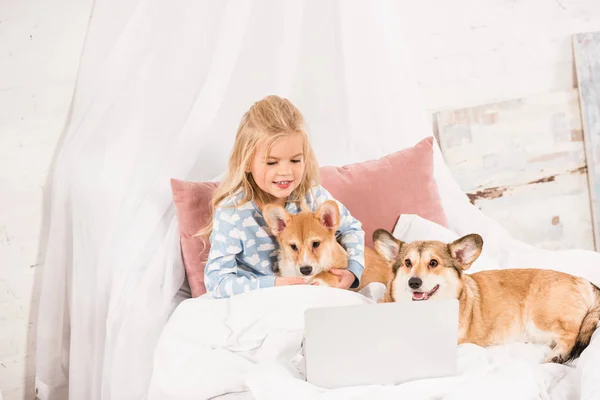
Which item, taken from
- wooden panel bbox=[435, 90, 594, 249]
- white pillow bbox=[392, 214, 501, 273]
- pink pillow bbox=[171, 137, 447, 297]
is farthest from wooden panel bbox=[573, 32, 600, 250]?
white pillow bbox=[392, 214, 501, 273]

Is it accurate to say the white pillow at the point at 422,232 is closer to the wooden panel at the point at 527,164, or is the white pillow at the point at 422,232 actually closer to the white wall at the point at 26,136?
the wooden panel at the point at 527,164

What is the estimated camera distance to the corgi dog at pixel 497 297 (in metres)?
1.37

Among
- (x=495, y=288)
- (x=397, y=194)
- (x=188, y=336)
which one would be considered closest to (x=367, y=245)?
(x=397, y=194)

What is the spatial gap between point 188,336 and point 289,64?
859 mm

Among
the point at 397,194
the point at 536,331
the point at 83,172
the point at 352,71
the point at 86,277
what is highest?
the point at 352,71

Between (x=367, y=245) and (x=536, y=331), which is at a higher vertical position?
(x=367, y=245)

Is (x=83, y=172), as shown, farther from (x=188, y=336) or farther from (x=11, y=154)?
(x=188, y=336)

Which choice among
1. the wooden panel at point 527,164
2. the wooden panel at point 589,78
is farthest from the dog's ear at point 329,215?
the wooden panel at point 589,78

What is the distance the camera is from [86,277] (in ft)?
6.05

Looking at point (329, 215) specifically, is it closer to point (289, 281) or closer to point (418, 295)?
point (289, 281)

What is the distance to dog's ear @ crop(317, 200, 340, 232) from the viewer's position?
1.53m

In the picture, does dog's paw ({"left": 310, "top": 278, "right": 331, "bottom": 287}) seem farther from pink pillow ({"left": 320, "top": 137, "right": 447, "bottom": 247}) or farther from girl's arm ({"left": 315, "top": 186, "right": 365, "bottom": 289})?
pink pillow ({"left": 320, "top": 137, "right": 447, "bottom": 247})

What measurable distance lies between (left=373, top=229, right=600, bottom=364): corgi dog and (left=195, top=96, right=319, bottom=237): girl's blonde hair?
0.33m

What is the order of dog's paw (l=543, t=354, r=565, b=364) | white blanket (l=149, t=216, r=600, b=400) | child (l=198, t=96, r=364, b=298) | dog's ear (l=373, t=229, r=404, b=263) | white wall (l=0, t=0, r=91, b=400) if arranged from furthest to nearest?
white wall (l=0, t=0, r=91, b=400), child (l=198, t=96, r=364, b=298), dog's ear (l=373, t=229, r=404, b=263), dog's paw (l=543, t=354, r=565, b=364), white blanket (l=149, t=216, r=600, b=400)
